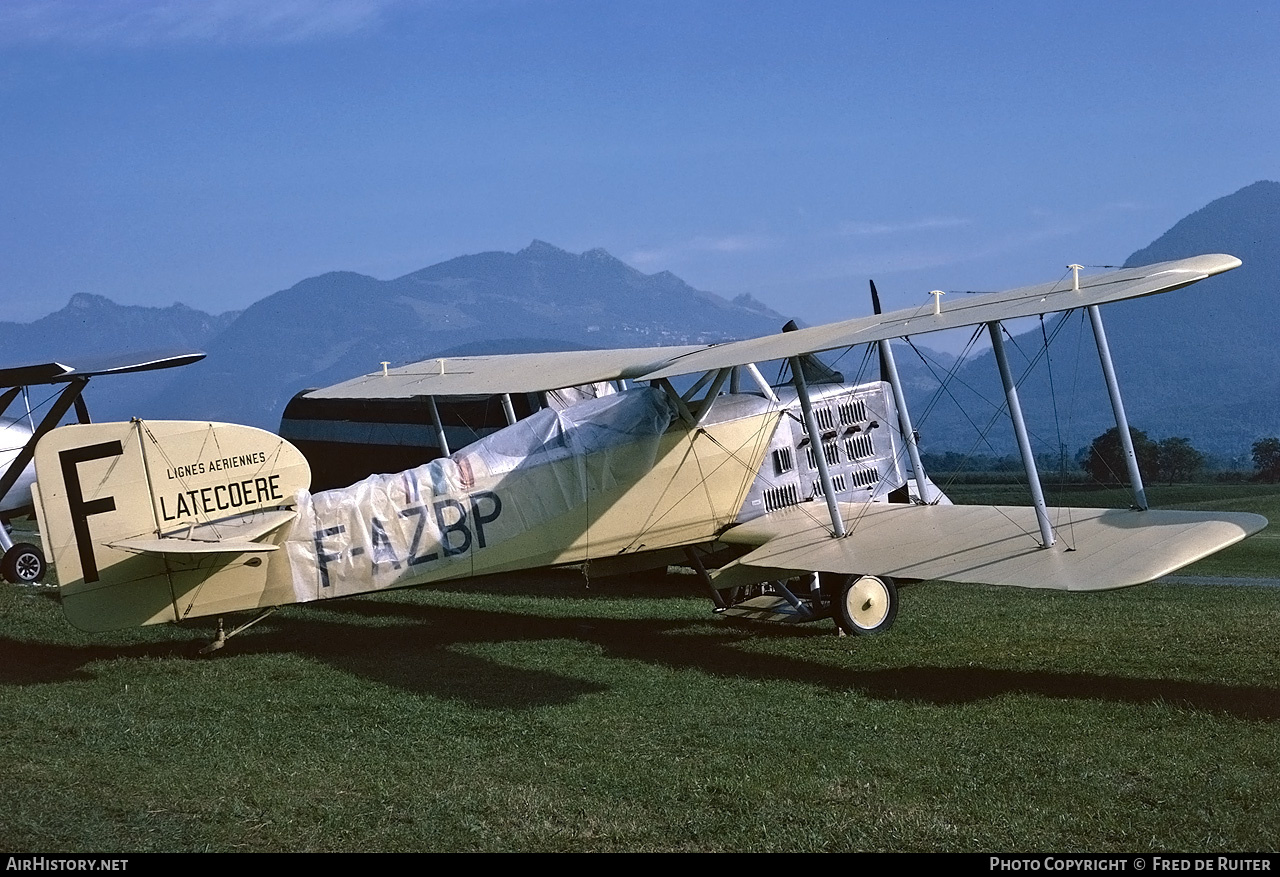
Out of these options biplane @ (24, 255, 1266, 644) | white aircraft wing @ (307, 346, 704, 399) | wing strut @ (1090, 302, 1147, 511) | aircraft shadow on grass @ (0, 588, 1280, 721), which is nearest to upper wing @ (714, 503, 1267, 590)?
biplane @ (24, 255, 1266, 644)

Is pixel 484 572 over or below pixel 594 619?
over

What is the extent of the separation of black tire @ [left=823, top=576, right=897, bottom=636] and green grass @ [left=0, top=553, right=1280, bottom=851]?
0.72 feet

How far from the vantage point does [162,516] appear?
8.71m

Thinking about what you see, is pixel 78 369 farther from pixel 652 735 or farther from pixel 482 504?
pixel 652 735

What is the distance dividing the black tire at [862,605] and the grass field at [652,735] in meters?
0.26

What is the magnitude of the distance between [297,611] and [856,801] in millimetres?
8306

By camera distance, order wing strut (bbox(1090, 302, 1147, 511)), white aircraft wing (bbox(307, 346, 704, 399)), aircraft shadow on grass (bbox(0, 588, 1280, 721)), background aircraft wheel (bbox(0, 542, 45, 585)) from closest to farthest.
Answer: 1. wing strut (bbox(1090, 302, 1147, 511))
2. aircraft shadow on grass (bbox(0, 588, 1280, 721))
3. white aircraft wing (bbox(307, 346, 704, 399))
4. background aircraft wheel (bbox(0, 542, 45, 585))

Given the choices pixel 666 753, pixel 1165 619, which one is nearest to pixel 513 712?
pixel 666 753

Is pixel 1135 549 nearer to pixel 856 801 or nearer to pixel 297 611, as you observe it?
pixel 856 801

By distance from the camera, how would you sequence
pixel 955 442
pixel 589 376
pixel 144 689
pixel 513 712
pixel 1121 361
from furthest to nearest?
1. pixel 1121 361
2. pixel 955 442
3. pixel 589 376
4. pixel 144 689
5. pixel 513 712

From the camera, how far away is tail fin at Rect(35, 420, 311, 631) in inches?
329

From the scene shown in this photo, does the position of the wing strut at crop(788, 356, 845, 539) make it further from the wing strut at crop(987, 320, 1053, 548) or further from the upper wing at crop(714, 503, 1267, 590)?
the wing strut at crop(987, 320, 1053, 548)

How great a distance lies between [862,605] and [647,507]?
2062 millimetres

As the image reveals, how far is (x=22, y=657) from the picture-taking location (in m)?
9.63
